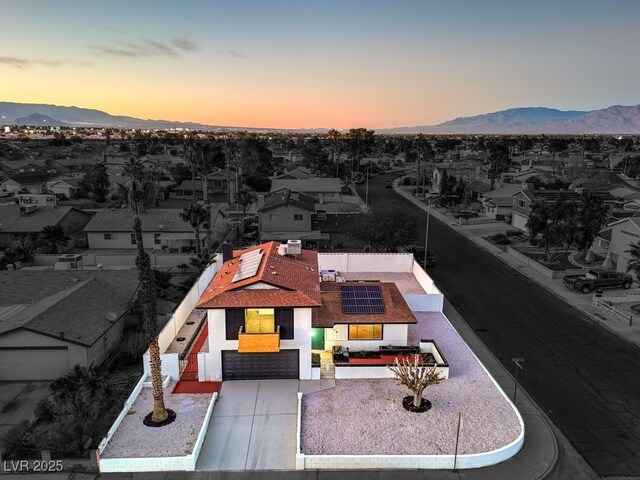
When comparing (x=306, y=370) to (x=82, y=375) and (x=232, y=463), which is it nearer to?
(x=232, y=463)

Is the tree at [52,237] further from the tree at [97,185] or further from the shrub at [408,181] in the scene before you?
the shrub at [408,181]

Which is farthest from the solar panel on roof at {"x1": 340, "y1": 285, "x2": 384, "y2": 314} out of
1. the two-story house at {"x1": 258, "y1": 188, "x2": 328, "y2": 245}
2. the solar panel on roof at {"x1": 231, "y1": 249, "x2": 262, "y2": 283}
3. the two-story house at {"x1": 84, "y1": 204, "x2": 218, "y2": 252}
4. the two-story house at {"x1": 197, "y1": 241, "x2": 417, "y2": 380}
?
the two-story house at {"x1": 258, "y1": 188, "x2": 328, "y2": 245}

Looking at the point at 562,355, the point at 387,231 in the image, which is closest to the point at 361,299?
the point at 562,355

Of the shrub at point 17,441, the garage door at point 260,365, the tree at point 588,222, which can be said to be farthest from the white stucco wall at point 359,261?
the shrub at point 17,441

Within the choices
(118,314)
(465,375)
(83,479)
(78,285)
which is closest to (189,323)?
(118,314)

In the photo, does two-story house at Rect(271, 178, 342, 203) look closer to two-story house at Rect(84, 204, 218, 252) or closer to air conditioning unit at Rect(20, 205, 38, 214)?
two-story house at Rect(84, 204, 218, 252)

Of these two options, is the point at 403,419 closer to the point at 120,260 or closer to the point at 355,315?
the point at 355,315
